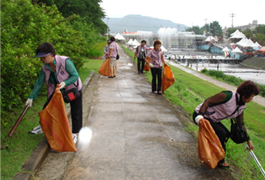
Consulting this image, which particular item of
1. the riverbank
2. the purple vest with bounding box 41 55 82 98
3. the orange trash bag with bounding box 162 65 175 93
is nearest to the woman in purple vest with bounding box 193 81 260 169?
the purple vest with bounding box 41 55 82 98

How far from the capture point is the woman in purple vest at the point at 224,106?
3.61 meters

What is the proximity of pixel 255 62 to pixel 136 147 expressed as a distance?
200 feet

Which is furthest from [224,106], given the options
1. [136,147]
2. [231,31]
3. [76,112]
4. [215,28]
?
[215,28]

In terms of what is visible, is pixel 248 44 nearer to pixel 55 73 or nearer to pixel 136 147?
pixel 136 147

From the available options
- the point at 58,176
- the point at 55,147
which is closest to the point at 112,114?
the point at 55,147

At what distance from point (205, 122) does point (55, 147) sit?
84.8 inches

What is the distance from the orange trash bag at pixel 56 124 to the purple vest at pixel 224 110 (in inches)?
74.8

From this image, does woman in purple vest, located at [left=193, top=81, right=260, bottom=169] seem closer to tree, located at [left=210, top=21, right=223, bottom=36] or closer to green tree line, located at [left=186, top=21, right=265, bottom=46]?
green tree line, located at [left=186, top=21, right=265, bottom=46]

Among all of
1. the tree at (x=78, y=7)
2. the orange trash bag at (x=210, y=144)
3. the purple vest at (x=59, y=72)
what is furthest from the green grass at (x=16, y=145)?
the tree at (x=78, y=7)

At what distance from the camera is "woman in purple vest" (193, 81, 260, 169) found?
3613 mm

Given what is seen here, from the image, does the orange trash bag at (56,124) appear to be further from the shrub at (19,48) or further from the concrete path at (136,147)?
the shrub at (19,48)

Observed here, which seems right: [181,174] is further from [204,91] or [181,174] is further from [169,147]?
[204,91]

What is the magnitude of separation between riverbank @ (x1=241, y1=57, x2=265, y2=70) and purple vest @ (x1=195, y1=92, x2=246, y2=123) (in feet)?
178

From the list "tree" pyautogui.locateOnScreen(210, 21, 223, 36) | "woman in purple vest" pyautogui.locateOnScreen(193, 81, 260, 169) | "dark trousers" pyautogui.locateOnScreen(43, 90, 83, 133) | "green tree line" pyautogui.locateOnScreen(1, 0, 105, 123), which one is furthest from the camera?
"tree" pyautogui.locateOnScreen(210, 21, 223, 36)
